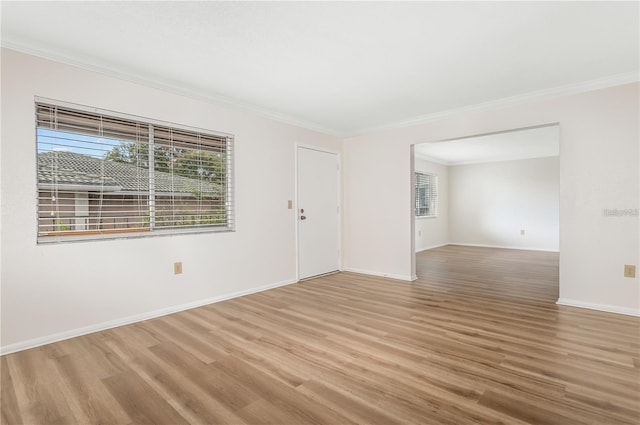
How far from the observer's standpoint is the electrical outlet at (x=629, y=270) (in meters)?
3.02

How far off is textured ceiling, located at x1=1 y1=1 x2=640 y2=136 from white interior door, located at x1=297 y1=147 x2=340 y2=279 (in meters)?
1.35

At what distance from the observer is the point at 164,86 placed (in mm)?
3143

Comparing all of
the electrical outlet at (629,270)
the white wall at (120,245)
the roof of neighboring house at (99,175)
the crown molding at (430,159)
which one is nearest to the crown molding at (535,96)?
the electrical outlet at (629,270)

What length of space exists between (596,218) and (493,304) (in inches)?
52.0

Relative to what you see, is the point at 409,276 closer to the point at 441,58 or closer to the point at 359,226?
the point at 359,226

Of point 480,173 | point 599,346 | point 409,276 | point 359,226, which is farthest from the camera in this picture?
point 480,173

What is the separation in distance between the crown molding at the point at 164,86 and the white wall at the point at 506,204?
5440 millimetres

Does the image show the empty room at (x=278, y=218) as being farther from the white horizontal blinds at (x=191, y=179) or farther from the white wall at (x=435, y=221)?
the white wall at (x=435, y=221)

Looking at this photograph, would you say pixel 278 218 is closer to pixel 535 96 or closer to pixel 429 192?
pixel 535 96

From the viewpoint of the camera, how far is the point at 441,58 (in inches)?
105

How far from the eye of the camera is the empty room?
1844 millimetres

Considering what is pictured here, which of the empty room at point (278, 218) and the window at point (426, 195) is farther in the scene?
the window at point (426, 195)

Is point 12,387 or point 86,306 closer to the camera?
point 12,387

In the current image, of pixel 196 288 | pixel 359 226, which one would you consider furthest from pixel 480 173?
pixel 196 288
